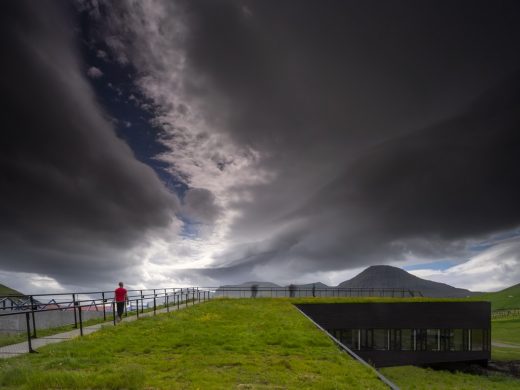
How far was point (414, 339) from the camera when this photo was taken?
116 feet

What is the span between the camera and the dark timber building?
34875mm

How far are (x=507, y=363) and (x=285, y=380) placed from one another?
42371 millimetres

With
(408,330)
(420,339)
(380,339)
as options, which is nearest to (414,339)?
(420,339)

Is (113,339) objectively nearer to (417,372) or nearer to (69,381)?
(69,381)

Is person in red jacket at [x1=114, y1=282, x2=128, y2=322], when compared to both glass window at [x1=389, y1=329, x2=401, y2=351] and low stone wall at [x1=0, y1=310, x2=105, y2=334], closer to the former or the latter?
low stone wall at [x1=0, y1=310, x2=105, y2=334]

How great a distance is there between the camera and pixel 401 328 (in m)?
35.4

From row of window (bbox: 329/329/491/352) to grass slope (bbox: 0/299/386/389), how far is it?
23683 mm

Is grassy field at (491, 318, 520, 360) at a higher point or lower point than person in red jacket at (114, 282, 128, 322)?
lower

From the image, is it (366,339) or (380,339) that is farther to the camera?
(380,339)

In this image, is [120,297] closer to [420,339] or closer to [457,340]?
[420,339]

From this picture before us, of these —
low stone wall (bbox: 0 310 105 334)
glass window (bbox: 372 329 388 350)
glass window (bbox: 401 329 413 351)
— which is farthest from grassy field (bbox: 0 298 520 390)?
glass window (bbox: 401 329 413 351)

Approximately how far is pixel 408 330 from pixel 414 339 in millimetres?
1085

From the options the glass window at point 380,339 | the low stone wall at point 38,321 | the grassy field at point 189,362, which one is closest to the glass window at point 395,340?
the glass window at point 380,339

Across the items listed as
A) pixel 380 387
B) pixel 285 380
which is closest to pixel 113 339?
pixel 285 380
